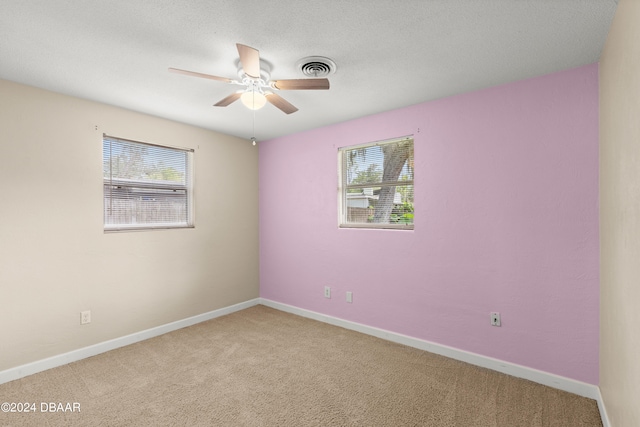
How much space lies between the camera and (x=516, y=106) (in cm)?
235

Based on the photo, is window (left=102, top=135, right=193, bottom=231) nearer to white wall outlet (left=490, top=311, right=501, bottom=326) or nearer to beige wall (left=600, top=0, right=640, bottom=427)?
A: white wall outlet (left=490, top=311, right=501, bottom=326)

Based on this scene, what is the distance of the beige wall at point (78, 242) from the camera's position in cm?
236

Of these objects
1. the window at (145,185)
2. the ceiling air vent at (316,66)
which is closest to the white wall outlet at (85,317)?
the window at (145,185)

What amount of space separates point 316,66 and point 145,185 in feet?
7.40

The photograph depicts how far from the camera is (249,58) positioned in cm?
160

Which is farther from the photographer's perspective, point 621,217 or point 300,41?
point 300,41

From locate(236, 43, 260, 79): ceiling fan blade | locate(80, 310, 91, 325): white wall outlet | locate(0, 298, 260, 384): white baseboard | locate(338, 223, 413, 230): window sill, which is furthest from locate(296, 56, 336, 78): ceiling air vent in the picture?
locate(0, 298, 260, 384): white baseboard

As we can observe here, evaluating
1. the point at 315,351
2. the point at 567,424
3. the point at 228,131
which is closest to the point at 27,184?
the point at 228,131

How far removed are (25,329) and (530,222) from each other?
403cm

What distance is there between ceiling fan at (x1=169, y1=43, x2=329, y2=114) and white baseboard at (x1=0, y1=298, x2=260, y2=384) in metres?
2.46

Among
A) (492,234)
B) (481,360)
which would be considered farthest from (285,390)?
(492,234)

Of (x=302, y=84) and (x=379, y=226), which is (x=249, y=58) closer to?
(x=302, y=84)

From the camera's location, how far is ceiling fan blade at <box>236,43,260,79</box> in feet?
4.97

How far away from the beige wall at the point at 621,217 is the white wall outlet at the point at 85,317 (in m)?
3.71
